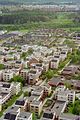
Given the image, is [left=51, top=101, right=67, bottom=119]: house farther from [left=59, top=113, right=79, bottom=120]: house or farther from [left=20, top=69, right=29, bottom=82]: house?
[left=20, top=69, right=29, bottom=82]: house

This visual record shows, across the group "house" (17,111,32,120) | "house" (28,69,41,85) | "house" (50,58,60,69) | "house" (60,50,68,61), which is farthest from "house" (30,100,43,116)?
"house" (60,50,68,61)

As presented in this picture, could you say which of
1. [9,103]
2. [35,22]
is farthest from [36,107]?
[35,22]

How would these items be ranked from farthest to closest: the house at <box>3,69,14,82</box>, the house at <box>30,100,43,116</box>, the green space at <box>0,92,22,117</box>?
1. the house at <box>3,69,14,82</box>
2. the green space at <box>0,92,22,117</box>
3. the house at <box>30,100,43,116</box>

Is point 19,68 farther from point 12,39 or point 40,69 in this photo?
point 12,39

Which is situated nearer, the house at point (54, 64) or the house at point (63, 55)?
the house at point (54, 64)

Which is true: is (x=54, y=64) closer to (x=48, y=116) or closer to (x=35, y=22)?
(x=48, y=116)

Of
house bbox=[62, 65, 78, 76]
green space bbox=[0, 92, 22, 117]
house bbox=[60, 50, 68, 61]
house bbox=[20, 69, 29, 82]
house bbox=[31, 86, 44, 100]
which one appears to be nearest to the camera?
green space bbox=[0, 92, 22, 117]

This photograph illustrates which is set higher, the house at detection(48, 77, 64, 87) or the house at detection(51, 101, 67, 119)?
the house at detection(48, 77, 64, 87)

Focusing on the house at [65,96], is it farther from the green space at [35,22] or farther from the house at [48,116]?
the green space at [35,22]

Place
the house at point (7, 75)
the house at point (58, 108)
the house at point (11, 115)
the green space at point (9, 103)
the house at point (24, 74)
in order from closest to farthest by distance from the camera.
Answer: the house at point (11, 115) → the house at point (58, 108) → the green space at point (9, 103) → the house at point (7, 75) → the house at point (24, 74)

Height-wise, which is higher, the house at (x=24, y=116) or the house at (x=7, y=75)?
the house at (x=7, y=75)

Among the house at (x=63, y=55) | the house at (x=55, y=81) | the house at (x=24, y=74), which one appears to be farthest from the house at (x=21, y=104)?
the house at (x=63, y=55)
